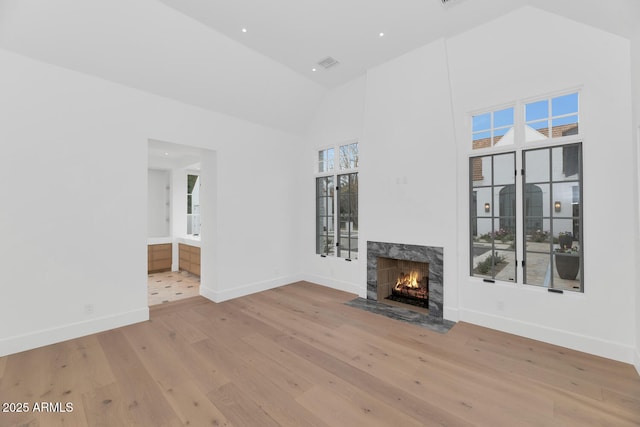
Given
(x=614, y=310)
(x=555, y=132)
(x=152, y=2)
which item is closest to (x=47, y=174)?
(x=152, y=2)

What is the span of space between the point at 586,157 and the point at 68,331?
638cm

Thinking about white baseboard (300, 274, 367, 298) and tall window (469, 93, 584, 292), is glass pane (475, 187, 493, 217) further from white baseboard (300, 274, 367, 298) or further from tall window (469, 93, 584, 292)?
white baseboard (300, 274, 367, 298)

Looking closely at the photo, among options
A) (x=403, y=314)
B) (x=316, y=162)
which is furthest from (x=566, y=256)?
(x=316, y=162)

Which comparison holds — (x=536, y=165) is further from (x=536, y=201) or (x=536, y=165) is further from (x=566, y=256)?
(x=566, y=256)

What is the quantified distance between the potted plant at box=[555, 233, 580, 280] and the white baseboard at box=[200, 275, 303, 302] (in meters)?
4.51

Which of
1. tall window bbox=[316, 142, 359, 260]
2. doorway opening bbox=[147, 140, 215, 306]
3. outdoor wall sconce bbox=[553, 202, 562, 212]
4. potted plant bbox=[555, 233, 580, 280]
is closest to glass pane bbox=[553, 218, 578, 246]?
potted plant bbox=[555, 233, 580, 280]

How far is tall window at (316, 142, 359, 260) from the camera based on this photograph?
536 cm

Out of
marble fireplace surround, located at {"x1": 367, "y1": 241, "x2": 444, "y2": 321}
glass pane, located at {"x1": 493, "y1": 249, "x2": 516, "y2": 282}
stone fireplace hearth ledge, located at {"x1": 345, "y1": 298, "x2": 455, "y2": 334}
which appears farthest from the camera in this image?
marble fireplace surround, located at {"x1": 367, "y1": 241, "x2": 444, "y2": 321}

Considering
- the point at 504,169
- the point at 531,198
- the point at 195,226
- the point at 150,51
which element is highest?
the point at 150,51

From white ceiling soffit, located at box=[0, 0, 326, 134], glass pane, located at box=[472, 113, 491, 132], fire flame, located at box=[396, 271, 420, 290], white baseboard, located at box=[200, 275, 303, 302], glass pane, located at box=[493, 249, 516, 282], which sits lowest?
white baseboard, located at box=[200, 275, 303, 302]

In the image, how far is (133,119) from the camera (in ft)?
12.5

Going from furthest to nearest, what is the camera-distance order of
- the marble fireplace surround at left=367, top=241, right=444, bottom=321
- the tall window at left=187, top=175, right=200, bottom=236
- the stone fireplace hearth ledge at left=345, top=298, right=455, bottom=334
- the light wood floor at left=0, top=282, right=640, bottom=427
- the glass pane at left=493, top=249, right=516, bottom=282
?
the tall window at left=187, top=175, right=200, bottom=236, the marble fireplace surround at left=367, top=241, right=444, bottom=321, the stone fireplace hearth ledge at left=345, top=298, right=455, bottom=334, the glass pane at left=493, top=249, right=516, bottom=282, the light wood floor at left=0, top=282, right=640, bottom=427

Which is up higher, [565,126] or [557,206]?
[565,126]

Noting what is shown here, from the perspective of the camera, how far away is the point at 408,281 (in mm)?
4699
